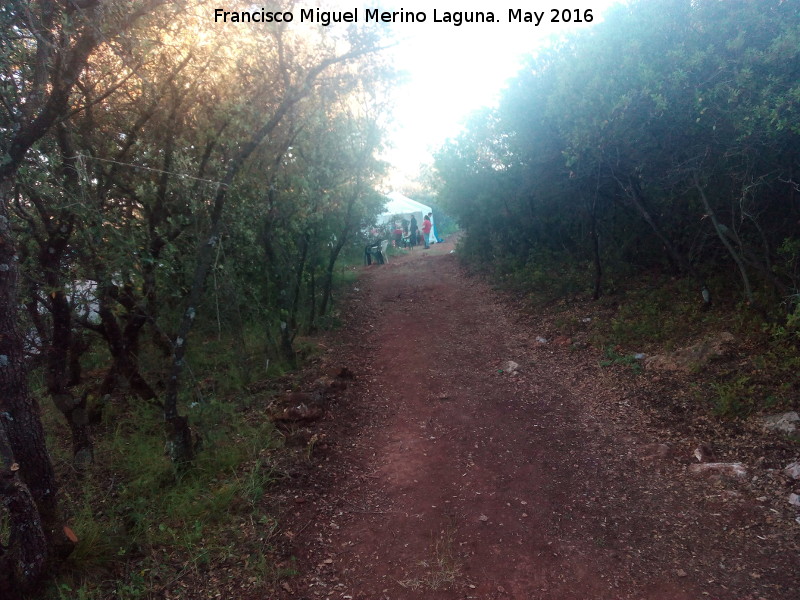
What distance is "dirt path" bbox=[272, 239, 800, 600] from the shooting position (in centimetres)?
354

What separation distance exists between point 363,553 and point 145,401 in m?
4.34

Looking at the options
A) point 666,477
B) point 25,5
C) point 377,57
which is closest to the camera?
point 25,5

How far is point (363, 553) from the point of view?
3980 millimetres

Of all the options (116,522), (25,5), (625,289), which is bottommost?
(116,522)

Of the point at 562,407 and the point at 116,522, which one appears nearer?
the point at 116,522

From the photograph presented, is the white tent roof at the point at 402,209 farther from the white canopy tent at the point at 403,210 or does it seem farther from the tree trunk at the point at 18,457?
the tree trunk at the point at 18,457

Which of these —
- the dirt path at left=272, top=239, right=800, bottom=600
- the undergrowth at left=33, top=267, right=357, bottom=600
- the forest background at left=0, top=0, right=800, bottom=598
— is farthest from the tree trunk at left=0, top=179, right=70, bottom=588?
the dirt path at left=272, top=239, right=800, bottom=600

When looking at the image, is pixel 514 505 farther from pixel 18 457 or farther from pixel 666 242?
pixel 666 242

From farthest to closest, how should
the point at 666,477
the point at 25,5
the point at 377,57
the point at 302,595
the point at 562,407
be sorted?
the point at 562,407 → the point at 377,57 → the point at 666,477 → the point at 25,5 → the point at 302,595

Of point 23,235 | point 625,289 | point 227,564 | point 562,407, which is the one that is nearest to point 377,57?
point 23,235

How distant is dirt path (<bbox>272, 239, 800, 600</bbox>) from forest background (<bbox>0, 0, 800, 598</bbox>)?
2.36 ft

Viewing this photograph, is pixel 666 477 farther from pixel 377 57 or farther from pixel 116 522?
pixel 377 57

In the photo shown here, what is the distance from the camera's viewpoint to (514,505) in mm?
4465

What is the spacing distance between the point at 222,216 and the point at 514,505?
184 inches
